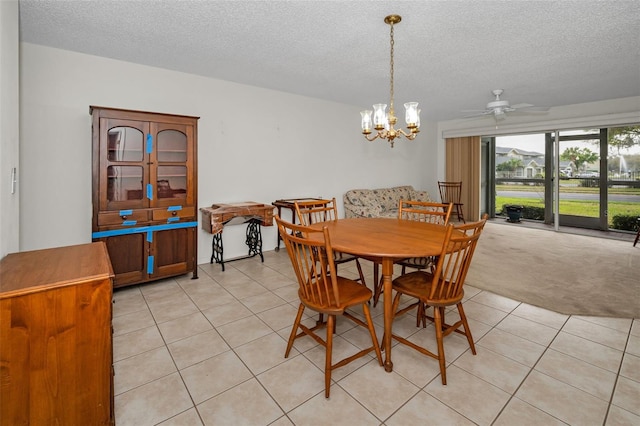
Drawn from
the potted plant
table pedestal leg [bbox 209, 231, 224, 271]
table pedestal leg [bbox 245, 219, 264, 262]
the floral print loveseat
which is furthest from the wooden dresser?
the potted plant

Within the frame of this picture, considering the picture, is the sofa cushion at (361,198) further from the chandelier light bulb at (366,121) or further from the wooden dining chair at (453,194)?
the chandelier light bulb at (366,121)

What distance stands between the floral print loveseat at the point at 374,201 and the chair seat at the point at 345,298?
10.7ft

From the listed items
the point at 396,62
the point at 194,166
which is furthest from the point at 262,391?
the point at 396,62

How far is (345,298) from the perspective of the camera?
181 centimetres

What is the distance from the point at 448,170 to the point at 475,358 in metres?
6.19

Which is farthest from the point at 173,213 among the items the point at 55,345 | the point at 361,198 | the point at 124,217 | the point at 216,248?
the point at 361,198

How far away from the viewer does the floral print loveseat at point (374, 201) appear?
5270 millimetres

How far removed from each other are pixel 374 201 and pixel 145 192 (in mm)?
3761

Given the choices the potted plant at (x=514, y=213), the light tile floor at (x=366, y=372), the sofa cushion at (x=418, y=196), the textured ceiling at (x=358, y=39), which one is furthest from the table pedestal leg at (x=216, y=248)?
the potted plant at (x=514, y=213)

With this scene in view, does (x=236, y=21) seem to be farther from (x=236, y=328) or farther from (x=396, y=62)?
(x=236, y=328)

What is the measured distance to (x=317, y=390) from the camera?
1674 millimetres

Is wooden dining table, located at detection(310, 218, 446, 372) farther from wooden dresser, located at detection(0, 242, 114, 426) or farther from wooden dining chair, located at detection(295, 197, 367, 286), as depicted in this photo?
wooden dresser, located at detection(0, 242, 114, 426)

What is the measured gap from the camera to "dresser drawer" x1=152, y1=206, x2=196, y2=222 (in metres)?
3.15

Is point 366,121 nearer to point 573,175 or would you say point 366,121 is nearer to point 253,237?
point 253,237
